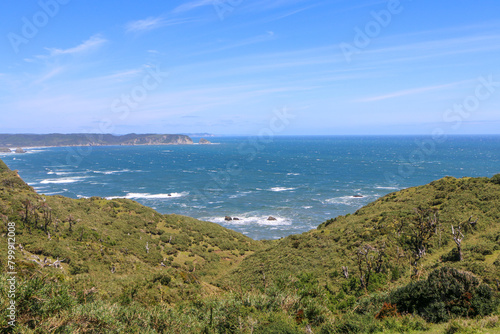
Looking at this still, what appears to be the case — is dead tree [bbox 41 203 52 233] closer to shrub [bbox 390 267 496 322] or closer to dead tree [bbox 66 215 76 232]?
dead tree [bbox 66 215 76 232]

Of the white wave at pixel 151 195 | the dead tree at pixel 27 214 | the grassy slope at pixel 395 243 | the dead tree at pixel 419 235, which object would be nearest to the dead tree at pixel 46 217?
the dead tree at pixel 27 214

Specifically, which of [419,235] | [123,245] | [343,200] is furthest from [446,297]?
[343,200]

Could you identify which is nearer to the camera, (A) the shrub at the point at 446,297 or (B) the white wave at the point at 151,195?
(A) the shrub at the point at 446,297

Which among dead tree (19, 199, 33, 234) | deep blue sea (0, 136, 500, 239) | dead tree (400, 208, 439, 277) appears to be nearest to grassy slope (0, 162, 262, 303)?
dead tree (19, 199, 33, 234)

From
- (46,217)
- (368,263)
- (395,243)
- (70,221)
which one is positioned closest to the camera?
(368,263)

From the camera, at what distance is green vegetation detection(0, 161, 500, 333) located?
13461 mm

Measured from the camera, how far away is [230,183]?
348ft

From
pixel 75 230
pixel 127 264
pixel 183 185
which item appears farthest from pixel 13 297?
pixel 183 185

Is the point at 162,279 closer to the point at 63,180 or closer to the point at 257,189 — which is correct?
the point at 257,189

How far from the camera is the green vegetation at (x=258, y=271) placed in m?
13.5

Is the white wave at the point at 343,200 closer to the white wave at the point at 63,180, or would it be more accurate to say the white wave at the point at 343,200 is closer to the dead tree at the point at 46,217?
the dead tree at the point at 46,217

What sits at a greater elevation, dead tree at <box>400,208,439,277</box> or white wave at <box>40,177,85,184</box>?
dead tree at <box>400,208,439,277</box>

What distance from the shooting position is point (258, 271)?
3155 cm

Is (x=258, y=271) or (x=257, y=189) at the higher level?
(x=258, y=271)
